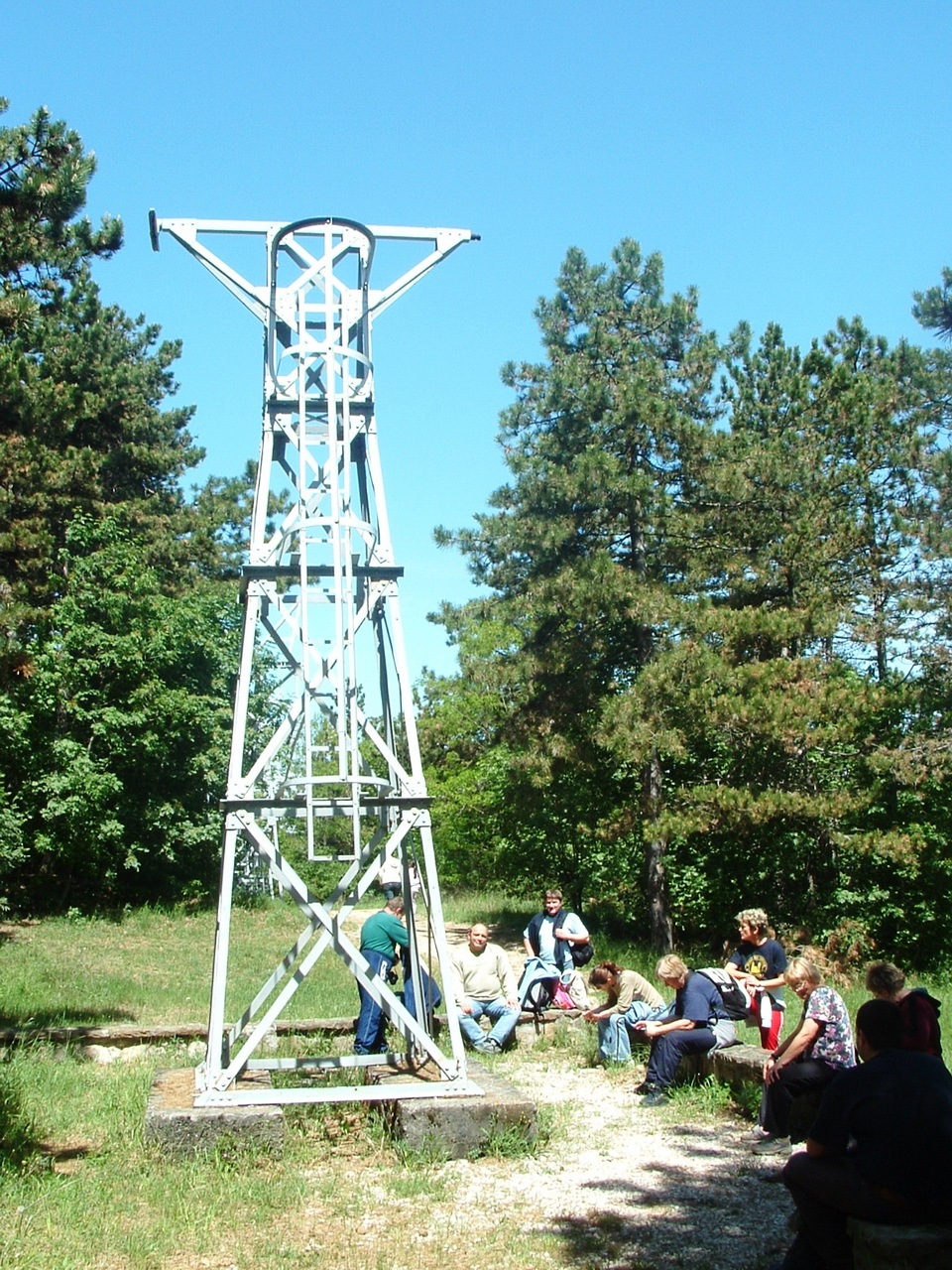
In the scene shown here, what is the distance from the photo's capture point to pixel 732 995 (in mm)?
8562

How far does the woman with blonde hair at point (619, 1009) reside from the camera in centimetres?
924

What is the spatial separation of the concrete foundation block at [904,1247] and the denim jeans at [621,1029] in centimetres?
547

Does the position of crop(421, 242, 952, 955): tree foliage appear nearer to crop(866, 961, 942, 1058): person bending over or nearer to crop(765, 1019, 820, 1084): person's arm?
crop(765, 1019, 820, 1084): person's arm

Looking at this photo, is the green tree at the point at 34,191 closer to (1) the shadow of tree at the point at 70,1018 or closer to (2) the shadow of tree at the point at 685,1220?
(1) the shadow of tree at the point at 70,1018

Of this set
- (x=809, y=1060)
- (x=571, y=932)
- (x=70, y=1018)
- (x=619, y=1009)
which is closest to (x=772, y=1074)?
(x=809, y=1060)

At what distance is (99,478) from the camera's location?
942 inches

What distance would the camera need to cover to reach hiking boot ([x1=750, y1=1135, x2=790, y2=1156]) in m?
6.39

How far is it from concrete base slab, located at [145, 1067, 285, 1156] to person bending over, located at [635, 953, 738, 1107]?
273cm

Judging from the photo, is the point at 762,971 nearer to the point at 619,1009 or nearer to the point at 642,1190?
the point at 619,1009

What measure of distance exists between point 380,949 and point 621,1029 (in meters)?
2.06

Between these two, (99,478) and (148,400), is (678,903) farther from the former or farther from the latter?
(148,400)

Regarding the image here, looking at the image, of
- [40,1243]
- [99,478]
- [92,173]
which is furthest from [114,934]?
[40,1243]

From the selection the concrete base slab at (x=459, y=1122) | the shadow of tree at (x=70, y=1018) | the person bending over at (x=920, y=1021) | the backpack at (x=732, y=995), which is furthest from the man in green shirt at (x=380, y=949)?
the person bending over at (x=920, y=1021)

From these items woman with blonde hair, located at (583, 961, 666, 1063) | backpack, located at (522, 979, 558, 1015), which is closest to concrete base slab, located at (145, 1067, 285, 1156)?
woman with blonde hair, located at (583, 961, 666, 1063)
